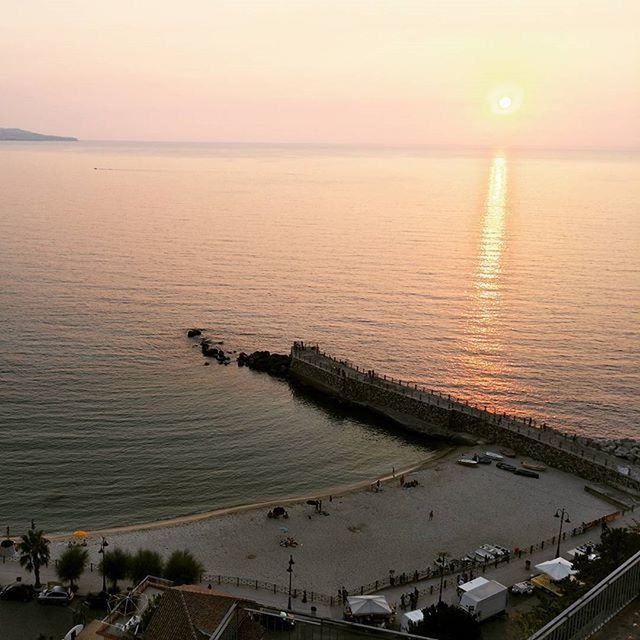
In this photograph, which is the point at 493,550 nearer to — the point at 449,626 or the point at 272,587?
the point at 449,626

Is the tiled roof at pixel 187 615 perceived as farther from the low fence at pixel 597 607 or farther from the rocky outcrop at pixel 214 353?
the rocky outcrop at pixel 214 353

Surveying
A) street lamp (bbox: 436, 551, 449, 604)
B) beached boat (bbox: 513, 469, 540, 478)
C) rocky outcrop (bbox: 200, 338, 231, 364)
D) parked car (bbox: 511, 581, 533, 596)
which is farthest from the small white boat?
rocky outcrop (bbox: 200, 338, 231, 364)

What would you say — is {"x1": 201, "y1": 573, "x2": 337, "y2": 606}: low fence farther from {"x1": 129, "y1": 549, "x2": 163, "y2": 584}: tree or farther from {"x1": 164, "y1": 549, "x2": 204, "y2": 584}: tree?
{"x1": 129, "y1": 549, "x2": 163, "y2": 584}: tree

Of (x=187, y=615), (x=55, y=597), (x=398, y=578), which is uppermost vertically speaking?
(x=187, y=615)

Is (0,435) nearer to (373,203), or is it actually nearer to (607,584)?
(607,584)

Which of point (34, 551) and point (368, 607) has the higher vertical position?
point (34, 551)

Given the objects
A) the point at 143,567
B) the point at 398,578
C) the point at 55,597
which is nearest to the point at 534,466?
the point at 398,578

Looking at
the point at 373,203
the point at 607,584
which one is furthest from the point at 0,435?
the point at 373,203

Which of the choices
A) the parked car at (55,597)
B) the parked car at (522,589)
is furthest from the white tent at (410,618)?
the parked car at (55,597)
